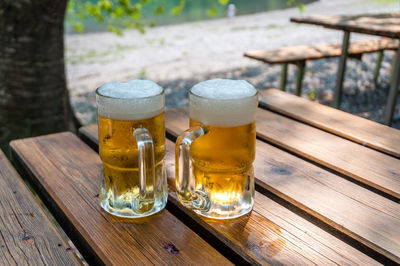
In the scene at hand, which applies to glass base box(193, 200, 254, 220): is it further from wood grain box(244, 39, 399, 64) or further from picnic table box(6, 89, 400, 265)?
wood grain box(244, 39, 399, 64)

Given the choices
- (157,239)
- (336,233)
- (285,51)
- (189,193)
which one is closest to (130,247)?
(157,239)

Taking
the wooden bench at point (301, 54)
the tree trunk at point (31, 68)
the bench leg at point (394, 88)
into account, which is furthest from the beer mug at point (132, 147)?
the wooden bench at point (301, 54)

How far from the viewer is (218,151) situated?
0.92 metres

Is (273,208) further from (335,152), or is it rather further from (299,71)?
(299,71)

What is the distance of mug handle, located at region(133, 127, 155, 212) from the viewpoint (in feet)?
2.81

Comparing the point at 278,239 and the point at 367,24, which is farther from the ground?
the point at 367,24

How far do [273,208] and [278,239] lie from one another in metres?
0.13

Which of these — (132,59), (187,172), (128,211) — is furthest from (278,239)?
(132,59)

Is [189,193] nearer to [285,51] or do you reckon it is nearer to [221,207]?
[221,207]

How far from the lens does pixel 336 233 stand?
927 millimetres

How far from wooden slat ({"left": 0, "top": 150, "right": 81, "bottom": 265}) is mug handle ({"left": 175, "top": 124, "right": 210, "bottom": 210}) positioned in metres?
0.26

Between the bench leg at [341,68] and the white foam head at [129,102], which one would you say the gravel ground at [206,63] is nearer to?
the bench leg at [341,68]

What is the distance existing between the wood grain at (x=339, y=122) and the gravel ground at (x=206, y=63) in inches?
100

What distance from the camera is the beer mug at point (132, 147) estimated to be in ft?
2.93
